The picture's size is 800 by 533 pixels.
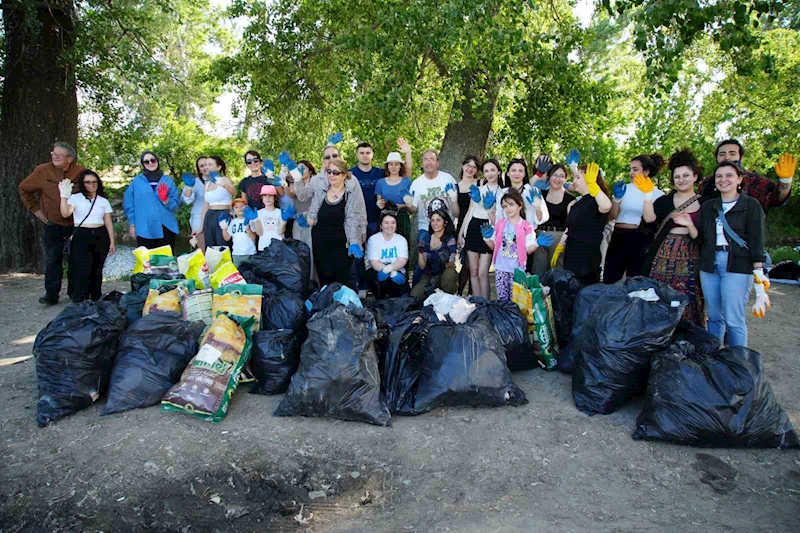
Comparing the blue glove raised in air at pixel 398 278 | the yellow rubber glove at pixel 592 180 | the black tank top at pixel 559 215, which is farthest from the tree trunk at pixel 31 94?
the yellow rubber glove at pixel 592 180

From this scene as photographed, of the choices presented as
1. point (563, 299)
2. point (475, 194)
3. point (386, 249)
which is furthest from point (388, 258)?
point (563, 299)

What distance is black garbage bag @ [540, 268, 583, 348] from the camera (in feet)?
14.3

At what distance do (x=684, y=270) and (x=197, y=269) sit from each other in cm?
373

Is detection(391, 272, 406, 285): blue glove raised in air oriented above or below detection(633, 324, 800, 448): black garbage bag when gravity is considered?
above

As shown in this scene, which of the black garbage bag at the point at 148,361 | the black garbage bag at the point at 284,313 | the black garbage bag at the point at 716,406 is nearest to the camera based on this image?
the black garbage bag at the point at 716,406

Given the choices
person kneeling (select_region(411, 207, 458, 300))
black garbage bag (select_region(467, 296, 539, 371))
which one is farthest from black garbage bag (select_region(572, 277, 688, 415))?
person kneeling (select_region(411, 207, 458, 300))

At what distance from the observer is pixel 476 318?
395cm

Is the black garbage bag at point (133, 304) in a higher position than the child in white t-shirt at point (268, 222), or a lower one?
lower

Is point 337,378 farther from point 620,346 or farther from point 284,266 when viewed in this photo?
point 620,346

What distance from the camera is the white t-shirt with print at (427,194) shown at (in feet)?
18.1

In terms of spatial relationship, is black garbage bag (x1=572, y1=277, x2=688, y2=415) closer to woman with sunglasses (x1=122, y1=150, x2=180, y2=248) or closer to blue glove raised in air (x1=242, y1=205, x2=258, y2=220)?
blue glove raised in air (x1=242, y1=205, x2=258, y2=220)

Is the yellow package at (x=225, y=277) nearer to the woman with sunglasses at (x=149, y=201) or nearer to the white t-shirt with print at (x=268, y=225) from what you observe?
the white t-shirt with print at (x=268, y=225)

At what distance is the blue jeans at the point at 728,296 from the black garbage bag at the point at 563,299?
0.90 meters

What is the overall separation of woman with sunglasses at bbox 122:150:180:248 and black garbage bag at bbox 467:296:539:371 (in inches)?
143
